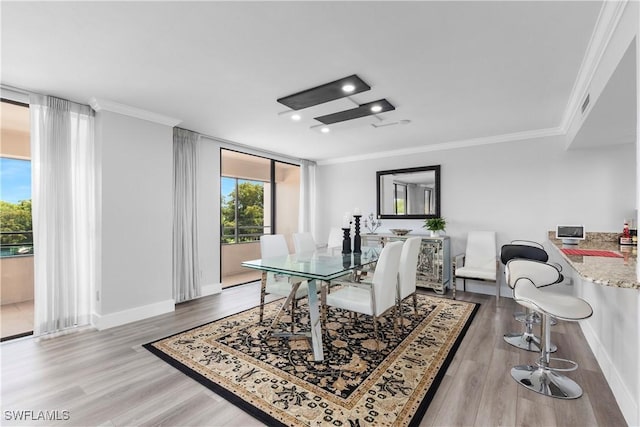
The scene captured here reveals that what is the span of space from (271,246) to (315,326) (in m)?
1.47

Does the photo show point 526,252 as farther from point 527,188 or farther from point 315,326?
point 315,326

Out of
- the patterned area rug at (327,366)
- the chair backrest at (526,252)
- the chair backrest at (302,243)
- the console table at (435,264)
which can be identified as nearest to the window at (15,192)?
the patterned area rug at (327,366)

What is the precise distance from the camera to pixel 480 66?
2.52 m

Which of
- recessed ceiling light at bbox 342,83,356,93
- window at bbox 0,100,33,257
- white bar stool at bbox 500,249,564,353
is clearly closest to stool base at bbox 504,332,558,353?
white bar stool at bbox 500,249,564,353

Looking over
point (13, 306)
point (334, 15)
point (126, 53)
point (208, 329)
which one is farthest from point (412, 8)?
point (13, 306)

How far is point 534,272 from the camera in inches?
98.6

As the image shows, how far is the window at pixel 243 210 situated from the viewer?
595 centimetres

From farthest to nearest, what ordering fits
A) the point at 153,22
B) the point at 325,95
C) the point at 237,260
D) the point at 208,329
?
the point at 237,260 → the point at 208,329 → the point at 325,95 → the point at 153,22

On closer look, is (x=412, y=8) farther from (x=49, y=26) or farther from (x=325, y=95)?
(x=49, y=26)

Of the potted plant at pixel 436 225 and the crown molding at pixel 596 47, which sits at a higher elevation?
the crown molding at pixel 596 47

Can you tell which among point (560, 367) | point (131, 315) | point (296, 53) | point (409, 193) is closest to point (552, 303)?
point (560, 367)

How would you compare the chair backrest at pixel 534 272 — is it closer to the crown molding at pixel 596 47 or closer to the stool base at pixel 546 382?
the stool base at pixel 546 382

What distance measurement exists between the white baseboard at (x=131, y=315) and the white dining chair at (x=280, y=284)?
138cm

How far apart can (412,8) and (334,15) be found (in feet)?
1.57
